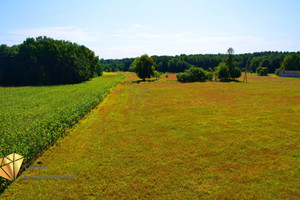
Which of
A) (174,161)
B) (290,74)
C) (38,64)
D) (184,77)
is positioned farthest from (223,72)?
(38,64)

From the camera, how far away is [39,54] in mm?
60094

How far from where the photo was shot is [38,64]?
59.6 metres

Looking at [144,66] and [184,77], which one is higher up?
[144,66]

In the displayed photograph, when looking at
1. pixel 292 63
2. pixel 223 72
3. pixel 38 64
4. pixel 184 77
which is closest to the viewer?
pixel 38 64

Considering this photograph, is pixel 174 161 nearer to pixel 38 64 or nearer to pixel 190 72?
pixel 190 72

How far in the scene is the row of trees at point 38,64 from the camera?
58031mm

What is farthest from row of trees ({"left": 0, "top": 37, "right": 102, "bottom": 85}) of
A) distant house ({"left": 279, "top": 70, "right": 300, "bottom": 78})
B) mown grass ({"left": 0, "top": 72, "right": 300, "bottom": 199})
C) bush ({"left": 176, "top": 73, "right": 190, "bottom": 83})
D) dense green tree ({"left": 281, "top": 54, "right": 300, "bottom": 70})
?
dense green tree ({"left": 281, "top": 54, "right": 300, "bottom": 70})

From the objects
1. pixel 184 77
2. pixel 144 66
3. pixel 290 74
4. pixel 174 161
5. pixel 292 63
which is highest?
pixel 292 63

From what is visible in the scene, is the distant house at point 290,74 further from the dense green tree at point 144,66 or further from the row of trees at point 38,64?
the row of trees at point 38,64

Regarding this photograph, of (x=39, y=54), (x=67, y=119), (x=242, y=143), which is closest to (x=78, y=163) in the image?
(x=67, y=119)

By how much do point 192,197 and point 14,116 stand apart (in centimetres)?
2091

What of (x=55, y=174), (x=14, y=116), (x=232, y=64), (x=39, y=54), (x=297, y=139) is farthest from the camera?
(x=232, y=64)

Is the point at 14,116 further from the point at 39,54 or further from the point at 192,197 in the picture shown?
the point at 39,54

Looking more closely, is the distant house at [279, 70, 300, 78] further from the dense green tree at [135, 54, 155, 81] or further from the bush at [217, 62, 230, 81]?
the dense green tree at [135, 54, 155, 81]
